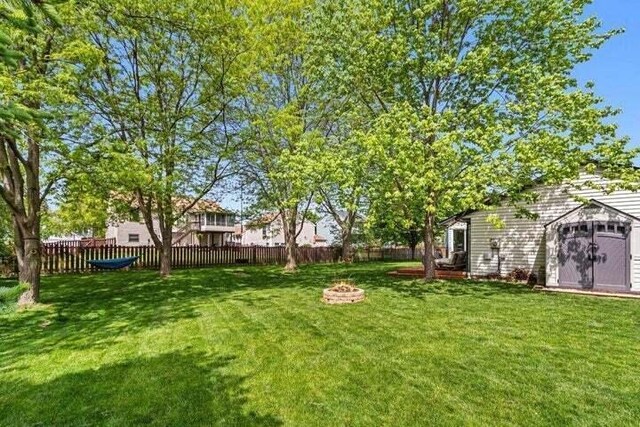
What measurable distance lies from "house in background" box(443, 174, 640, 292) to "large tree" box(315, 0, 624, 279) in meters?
1.49

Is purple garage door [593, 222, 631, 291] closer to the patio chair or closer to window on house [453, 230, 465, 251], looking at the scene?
the patio chair

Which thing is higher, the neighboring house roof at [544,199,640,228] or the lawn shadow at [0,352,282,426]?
the neighboring house roof at [544,199,640,228]

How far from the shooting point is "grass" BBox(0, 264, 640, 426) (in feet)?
12.5

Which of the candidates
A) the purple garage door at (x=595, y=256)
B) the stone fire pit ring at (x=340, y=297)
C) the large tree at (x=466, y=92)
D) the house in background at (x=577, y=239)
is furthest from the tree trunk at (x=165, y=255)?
the purple garage door at (x=595, y=256)

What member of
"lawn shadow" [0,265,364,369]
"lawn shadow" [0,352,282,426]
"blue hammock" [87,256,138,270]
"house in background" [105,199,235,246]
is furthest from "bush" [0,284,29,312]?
"house in background" [105,199,235,246]

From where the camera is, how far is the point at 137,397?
4.14 metres

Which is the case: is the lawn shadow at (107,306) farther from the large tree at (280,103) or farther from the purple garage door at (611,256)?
the purple garage door at (611,256)

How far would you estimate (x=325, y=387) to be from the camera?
14.3 feet

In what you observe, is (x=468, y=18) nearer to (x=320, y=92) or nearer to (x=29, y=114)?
(x=320, y=92)

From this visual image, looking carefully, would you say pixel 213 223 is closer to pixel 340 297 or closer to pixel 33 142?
pixel 33 142

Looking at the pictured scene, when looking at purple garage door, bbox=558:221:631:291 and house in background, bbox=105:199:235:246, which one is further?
house in background, bbox=105:199:235:246

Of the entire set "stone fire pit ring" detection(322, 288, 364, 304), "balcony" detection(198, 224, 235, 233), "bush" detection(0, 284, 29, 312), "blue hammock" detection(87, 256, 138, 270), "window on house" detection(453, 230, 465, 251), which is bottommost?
"stone fire pit ring" detection(322, 288, 364, 304)

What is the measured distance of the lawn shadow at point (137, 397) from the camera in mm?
3688

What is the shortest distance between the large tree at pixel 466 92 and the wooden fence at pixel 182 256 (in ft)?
40.2
